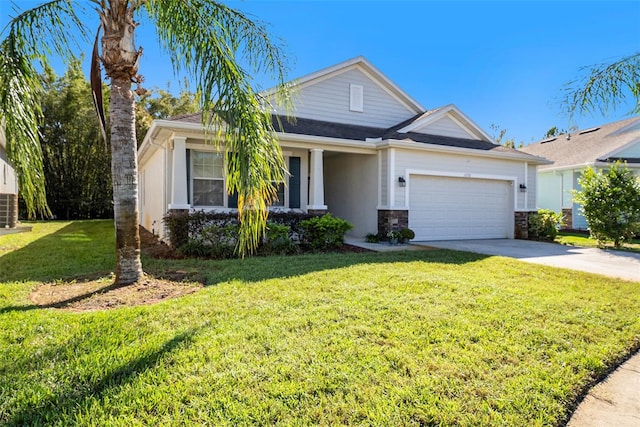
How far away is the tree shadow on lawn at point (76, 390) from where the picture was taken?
232 centimetres

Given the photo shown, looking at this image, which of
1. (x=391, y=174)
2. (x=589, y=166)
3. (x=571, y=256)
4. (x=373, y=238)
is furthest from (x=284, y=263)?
(x=589, y=166)

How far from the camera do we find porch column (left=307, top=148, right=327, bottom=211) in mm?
10641

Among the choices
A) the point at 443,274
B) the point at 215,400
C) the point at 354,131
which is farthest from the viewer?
the point at 354,131

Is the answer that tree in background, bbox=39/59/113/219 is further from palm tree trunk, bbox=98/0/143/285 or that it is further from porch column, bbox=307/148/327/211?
palm tree trunk, bbox=98/0/143/285

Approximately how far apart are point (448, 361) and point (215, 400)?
1891 mm

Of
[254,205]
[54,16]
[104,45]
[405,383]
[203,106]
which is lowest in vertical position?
[405,383]

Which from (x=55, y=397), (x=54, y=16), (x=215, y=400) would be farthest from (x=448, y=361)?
(x=54, y=16)

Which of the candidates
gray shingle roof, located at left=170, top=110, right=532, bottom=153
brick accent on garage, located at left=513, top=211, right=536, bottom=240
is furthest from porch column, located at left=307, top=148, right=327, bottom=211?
brick accent on garage, located at left=513, top=211, right=536, bottom=240

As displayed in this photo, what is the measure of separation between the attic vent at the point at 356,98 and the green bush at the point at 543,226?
7191 millimetres

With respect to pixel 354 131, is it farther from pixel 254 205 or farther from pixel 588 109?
pixel 254 205

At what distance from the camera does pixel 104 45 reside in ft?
17.1

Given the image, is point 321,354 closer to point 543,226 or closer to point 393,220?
point 393,220

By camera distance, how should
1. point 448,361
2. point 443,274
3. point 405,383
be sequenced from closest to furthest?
point 405,383
point 448,361
point 443,274

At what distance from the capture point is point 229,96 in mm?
4559
